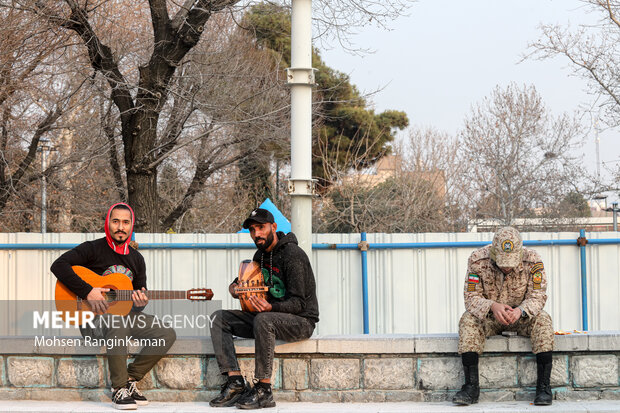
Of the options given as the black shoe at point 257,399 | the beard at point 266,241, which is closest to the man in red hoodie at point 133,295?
the black shoe at point 257,399

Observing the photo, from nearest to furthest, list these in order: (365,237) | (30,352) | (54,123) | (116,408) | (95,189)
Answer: (116,408)
(30,352)
(365,237)
(54,123)
(95,189)

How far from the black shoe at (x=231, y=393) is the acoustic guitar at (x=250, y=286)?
0.62 metres

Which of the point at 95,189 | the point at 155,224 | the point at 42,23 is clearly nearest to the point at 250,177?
the point at 95,189

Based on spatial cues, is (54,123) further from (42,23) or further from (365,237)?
Result: (365,237)

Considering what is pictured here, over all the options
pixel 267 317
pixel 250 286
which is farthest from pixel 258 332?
pixel 250 286

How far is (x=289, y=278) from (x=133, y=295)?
1322 millimetres

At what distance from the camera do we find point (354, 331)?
448 inches

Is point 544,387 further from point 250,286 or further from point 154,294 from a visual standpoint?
point 154,294

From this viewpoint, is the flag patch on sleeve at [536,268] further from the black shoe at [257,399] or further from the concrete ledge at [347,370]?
the black shoe at [257,399]

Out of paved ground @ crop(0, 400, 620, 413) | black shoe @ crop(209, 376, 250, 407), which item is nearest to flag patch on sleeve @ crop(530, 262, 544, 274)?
paved ground @ crop(0, 400, 620, 413)

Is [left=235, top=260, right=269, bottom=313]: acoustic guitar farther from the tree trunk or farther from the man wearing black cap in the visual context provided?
the tree trunk

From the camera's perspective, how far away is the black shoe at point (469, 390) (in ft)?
20.5

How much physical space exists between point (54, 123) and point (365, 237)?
8.53m

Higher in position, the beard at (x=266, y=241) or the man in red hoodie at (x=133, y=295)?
the beard at (x=266, y=241)
